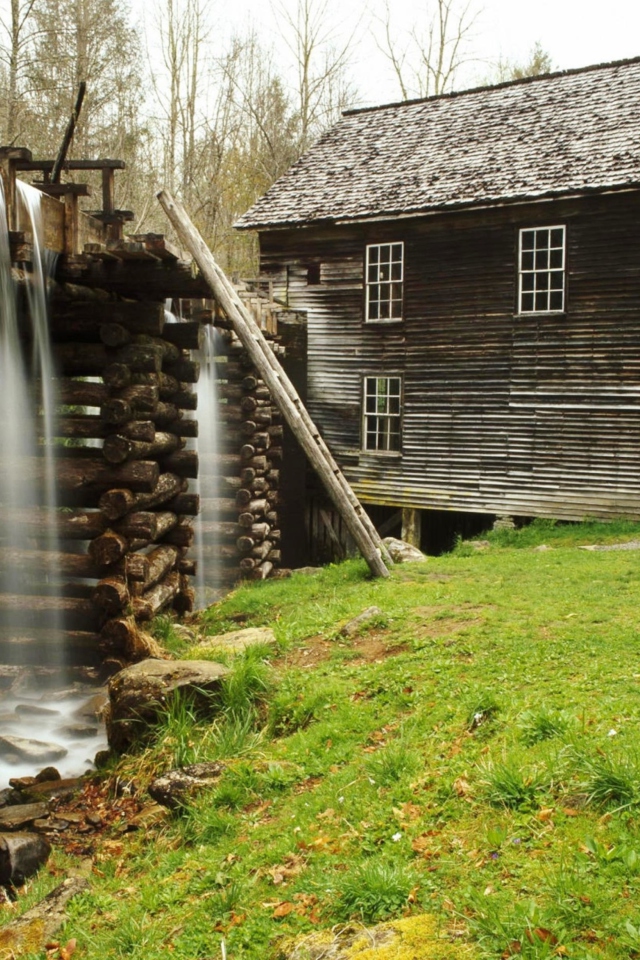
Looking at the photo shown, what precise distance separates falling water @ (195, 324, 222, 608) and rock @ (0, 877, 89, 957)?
346 inches

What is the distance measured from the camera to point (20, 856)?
5.50 meters

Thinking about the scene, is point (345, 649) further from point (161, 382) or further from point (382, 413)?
point (382, 413)

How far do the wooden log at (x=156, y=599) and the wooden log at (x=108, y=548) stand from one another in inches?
20.0

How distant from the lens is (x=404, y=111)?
75.2 feet

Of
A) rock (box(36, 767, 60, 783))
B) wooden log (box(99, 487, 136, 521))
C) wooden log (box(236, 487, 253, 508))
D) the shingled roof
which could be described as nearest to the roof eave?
the shingled roof

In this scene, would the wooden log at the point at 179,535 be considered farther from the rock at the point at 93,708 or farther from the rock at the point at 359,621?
the rock at the point at 359,621

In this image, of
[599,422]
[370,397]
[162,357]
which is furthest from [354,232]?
[162,357]

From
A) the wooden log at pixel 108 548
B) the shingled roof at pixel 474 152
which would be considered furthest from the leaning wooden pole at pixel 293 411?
the shingled roof at pixel 474 152

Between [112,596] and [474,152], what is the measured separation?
14.6m

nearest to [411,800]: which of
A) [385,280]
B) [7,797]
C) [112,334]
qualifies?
[7,797]

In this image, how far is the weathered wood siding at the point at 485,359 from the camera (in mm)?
17203

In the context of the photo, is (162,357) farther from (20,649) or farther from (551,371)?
(551,371)

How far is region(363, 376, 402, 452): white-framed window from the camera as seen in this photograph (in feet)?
66.7

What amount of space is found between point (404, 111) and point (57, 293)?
54.8 ft
